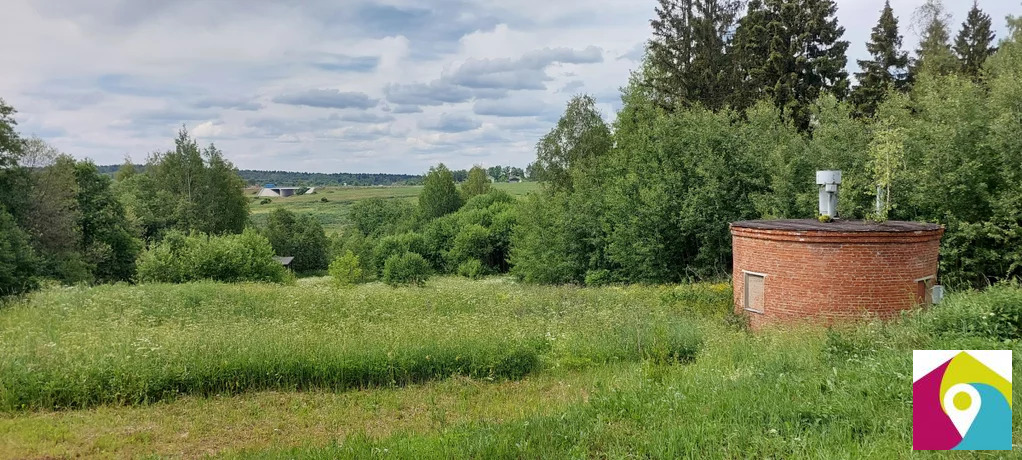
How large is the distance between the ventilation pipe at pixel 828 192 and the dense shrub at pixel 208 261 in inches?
1052

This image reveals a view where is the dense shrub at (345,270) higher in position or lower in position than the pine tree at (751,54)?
lower

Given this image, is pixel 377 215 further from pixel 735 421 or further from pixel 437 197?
pixel 735 421

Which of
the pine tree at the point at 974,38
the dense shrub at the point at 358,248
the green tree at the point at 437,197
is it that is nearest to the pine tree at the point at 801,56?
the pine tree at the point at 974,38

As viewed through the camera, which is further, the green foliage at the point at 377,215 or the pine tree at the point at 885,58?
the green foliage at the point at 377,215

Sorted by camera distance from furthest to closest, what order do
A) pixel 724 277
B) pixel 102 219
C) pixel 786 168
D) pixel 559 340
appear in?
1. pixel 102 219
2. pixel 724 277
3. pixel 786 168
4. pixel 559 340

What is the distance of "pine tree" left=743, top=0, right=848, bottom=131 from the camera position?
28500 mm

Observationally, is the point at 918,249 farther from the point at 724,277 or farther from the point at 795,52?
the point at 795,52

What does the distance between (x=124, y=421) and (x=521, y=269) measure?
3162 centimetres

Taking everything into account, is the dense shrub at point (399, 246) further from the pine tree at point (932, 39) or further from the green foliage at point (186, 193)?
the pine tree at point (932, 39)

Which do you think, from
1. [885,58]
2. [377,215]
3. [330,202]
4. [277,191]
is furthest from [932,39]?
[277,191]

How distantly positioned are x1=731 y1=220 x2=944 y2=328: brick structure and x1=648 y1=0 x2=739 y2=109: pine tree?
65.4 feet

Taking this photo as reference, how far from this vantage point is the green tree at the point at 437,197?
241 ft

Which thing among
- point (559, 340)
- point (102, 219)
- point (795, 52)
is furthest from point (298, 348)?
point (102, 219)

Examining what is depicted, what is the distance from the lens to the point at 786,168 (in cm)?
2206
